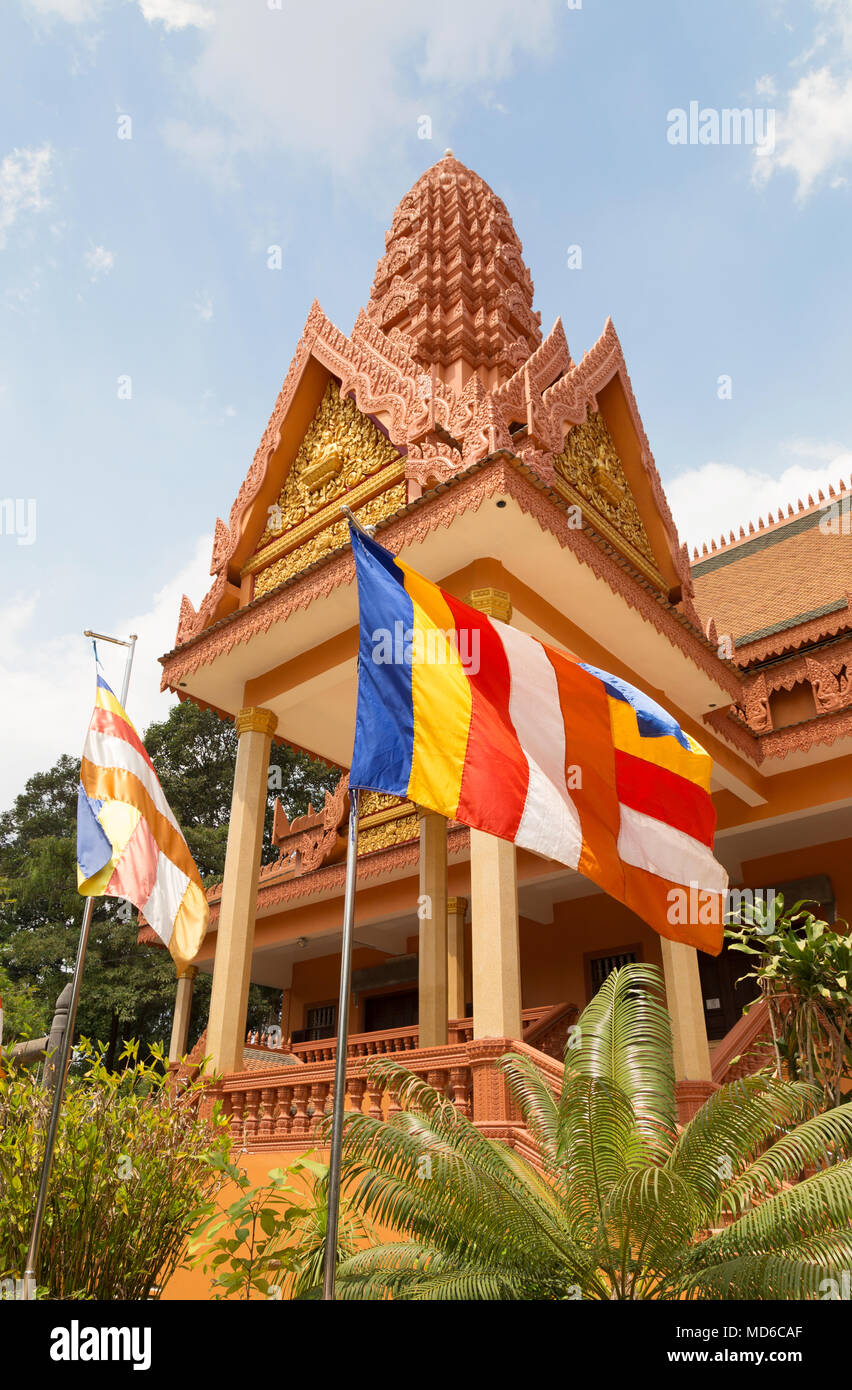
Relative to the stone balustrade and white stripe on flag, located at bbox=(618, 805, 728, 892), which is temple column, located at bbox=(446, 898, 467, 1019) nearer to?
the stone balustrade

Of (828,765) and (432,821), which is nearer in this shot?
(432,821)

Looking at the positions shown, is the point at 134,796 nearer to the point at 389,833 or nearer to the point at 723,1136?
the point at 723,1136

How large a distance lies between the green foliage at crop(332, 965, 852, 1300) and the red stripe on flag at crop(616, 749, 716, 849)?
63cm

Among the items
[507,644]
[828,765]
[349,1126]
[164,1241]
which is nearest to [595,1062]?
[349,1126]

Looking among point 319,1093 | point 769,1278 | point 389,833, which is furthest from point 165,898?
point 389,833

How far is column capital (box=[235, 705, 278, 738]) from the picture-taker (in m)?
8.19

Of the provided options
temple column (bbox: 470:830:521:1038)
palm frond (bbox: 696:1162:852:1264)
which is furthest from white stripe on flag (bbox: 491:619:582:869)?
temple column (bbox: 470:830:521:1038)

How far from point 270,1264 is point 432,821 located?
179 inches

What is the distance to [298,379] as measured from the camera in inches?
340

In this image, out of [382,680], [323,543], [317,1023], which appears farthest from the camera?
[317,1023]

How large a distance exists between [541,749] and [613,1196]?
1.52 meters

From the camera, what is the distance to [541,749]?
3594 mm

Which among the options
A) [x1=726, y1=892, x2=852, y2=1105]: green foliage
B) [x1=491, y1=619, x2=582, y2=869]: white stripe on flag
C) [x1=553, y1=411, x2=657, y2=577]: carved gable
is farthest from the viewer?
[x1=553, y1=411, x2=657, y2=577]: carved gable

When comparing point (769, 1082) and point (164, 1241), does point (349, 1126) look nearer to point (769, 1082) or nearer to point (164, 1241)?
point (164, 1241)
